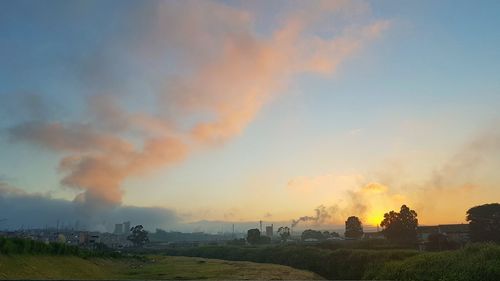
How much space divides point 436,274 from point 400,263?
10.7 metres

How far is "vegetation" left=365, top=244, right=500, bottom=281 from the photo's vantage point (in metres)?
37.4

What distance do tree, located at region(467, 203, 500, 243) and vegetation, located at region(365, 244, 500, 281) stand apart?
4847 cm

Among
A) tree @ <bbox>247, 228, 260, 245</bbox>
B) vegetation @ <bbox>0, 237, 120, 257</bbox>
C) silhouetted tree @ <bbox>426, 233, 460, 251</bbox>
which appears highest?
vegetation @ <bbox>0, 237, 120, 257</bbox>

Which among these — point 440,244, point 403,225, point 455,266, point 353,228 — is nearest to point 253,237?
point 353,228

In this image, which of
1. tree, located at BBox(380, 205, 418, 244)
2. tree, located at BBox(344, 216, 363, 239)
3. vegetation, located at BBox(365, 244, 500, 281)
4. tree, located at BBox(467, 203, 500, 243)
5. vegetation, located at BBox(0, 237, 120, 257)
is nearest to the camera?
vegetation, located at BBox(365, 244, 500, 281)

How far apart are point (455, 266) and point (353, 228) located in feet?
388

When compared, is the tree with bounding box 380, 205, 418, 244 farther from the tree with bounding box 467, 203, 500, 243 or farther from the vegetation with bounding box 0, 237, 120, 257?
the vegetation with bounding box 0, 237, 120, 257

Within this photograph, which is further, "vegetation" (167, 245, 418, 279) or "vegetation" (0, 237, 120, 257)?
"vegetation" (167, 245, 418, 279)

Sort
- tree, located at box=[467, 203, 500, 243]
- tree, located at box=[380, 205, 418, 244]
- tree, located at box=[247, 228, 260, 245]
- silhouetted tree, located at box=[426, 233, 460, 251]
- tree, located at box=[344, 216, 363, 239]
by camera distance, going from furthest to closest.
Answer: tree, located at box=[247, 228, 260, 245] → tree, located at box=[344, 216, 363, 239] → tree, located at box=[380, 205, 418, 244] → tree, located at box=[467, 203, 500, 243] → silhouetted tree, located at box=[426, 233, 460, 251]

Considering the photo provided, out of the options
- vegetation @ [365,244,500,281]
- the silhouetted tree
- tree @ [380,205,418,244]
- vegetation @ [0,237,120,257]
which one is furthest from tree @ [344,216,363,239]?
vegetation @ [0,237,120,257]

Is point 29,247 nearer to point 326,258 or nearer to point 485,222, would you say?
point 326,258

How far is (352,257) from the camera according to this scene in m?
69.2

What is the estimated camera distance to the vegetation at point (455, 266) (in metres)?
37.4

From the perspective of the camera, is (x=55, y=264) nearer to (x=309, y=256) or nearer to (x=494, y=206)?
(x=309, y=256)
